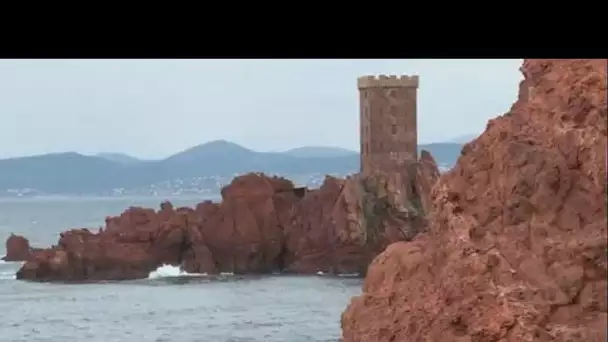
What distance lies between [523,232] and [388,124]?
43086 millimetres

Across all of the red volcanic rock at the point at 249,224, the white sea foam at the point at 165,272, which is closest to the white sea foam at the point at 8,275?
the white sea foam at the point at 165,272

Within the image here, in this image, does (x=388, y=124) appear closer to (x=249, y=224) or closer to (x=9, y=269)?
(x=249, y=224)

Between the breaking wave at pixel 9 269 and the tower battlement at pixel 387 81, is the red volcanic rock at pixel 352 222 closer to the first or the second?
the tower battlement at pixel 387 81

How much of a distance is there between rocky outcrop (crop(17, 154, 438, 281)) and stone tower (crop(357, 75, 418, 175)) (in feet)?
4.31

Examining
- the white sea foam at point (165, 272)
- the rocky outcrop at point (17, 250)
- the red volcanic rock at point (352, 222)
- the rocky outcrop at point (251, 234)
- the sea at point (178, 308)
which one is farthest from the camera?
the rocky outcrop at point (17, 250)

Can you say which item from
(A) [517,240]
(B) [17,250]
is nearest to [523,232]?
(A) [517,240]

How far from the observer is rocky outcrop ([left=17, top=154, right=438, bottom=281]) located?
159 feet

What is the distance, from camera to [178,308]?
4222 centimetres

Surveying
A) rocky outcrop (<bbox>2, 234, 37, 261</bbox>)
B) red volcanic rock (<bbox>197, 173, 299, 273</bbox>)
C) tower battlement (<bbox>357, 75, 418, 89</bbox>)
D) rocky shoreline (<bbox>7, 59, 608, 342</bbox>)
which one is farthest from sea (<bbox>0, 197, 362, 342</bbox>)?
rocky shoreline (<bbox>7, 59, 608, 342</bbox>)

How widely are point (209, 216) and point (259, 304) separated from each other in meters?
8.11

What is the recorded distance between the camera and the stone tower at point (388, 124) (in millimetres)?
51844

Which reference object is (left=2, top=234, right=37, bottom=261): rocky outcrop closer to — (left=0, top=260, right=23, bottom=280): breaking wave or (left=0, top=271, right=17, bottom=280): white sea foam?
(left=0, top=260, right=23, bottom=280): breaking wave

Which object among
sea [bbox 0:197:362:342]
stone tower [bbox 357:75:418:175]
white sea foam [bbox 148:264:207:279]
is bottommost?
sea [bbox 0:197:362:342]

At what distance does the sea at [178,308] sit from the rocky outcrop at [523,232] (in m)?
22.4
